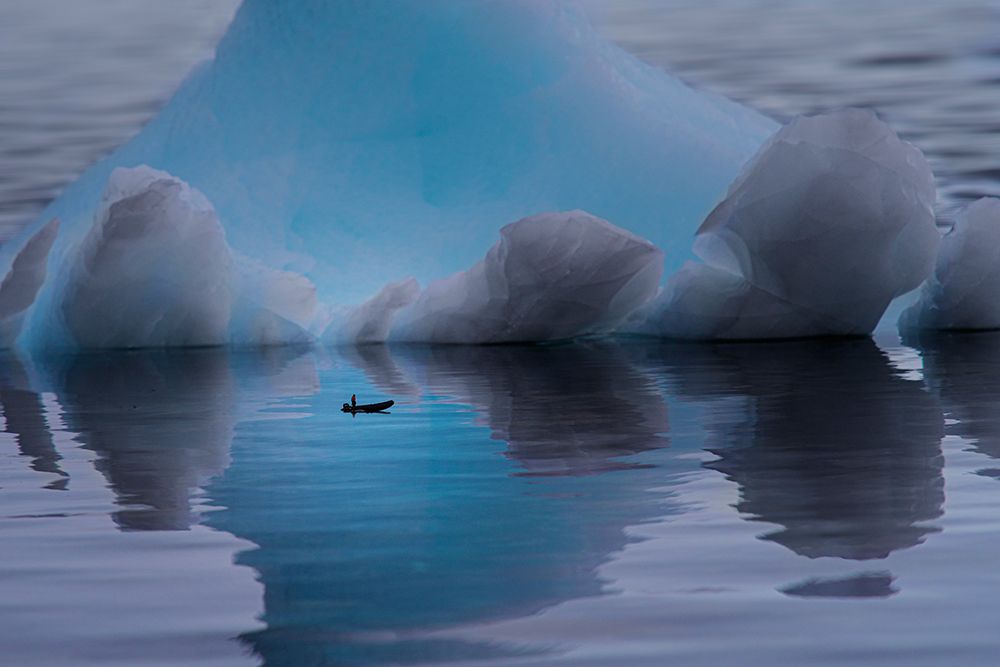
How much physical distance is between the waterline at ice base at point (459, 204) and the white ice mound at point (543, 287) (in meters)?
0.03

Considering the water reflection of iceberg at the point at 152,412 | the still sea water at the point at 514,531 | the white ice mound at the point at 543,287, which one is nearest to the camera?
the still sea water at the point at 514,531

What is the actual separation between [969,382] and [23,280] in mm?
10582

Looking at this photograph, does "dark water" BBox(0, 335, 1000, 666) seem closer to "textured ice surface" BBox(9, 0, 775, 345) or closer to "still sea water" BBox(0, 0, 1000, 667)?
"still sea water" BBox(0, 0, 1000, 667)

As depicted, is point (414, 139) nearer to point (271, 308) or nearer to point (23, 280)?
point (271, 308)

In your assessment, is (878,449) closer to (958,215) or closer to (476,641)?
(476,641)

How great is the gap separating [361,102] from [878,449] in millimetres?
13312

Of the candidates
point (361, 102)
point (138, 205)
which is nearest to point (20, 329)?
point (138, 205)

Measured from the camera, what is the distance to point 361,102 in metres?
16.8

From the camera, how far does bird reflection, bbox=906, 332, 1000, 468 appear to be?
15.4 ft

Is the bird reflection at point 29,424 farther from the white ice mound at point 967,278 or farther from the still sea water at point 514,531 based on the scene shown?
the white ice mound at point 967,278

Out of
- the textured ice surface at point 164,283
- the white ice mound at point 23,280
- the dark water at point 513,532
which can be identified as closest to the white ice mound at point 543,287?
the textured ice surface at point 164,283

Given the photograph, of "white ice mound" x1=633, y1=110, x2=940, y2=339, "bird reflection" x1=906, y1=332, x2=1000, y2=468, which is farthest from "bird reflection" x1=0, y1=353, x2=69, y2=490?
"white ice mound" x1=633, y1=110, x2=940, y2=339

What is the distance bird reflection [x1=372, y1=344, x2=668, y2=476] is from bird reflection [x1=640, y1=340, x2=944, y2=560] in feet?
0.92

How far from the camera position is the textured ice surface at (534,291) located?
11570 millimetres
